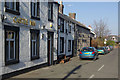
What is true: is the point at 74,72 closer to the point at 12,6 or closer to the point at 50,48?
the point at 50,48

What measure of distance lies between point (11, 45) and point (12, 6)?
239cm

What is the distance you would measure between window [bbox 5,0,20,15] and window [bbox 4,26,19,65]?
988 millimetres

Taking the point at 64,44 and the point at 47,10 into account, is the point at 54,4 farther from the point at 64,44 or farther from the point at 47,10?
the point at 64,44

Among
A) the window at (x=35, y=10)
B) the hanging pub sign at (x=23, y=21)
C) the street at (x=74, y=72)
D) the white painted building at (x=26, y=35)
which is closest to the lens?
the white painted building at (x=26, y=35)

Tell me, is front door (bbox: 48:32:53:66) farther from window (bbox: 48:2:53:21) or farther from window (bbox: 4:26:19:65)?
window (bbox: 4:26:19:65)

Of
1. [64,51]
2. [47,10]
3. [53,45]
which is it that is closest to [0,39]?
[47,10]

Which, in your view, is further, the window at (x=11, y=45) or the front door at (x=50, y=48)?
the front door at (x=50, y=48)

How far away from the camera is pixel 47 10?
15.2 meters

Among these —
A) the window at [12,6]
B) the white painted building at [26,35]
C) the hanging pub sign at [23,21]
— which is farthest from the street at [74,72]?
the window at [12,6]

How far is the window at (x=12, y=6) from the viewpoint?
9923 mm

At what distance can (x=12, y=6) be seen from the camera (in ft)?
34.6

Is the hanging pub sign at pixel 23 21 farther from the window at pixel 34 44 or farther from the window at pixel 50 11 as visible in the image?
the window at pixel 50 11

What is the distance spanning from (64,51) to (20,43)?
10.5m

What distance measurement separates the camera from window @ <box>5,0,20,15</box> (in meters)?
9.92
